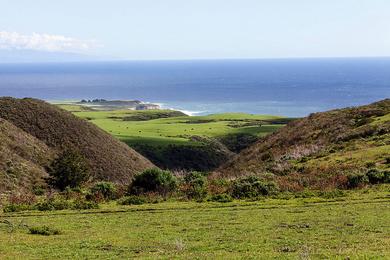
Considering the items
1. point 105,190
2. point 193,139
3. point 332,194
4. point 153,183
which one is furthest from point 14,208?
point 193,139

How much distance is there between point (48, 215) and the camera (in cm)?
2522

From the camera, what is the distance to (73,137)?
200 feet

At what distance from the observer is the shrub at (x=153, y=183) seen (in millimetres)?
31750

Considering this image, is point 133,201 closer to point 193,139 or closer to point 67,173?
point 67,173

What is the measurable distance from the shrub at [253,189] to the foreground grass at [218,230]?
67.5 inches

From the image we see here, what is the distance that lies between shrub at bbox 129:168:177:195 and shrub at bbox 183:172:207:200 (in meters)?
1.05

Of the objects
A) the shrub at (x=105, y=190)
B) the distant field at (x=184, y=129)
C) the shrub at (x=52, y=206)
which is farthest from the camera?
the distant field at (x=184, y=129)

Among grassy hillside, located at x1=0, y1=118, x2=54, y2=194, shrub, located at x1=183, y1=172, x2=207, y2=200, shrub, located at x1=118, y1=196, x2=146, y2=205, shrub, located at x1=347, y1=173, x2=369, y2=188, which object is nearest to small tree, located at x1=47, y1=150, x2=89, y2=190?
grassy hillside, located at x1=0, y1=118, x2=54, y2=194

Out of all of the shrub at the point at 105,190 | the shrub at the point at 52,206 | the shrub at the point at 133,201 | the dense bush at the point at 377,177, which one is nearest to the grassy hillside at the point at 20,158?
the shrub at the point at 105,190

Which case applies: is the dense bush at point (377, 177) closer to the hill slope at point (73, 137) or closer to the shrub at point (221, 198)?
the shrub at point (221, 198)

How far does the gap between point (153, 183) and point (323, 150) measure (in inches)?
718

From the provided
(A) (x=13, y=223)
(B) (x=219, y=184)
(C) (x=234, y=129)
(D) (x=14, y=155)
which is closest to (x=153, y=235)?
(A) (x=13, y=223)

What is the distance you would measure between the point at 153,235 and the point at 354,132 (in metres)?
33.2

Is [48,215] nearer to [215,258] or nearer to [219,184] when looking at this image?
[219,184]
